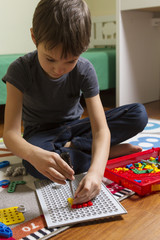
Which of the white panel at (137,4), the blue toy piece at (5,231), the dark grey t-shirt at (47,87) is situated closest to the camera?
the blue toy piece at (5,231)

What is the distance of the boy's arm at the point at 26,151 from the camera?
696 millimetres

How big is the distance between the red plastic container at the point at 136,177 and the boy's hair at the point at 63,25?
1.27 feet

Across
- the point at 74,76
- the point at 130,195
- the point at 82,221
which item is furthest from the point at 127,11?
the point at 82,221

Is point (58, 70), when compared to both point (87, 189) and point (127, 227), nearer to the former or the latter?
point (87, 189)

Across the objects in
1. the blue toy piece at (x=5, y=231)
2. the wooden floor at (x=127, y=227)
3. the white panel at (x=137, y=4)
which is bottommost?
the wooden floor at (x=127, y=227)

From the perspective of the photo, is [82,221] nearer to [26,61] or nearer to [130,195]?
[130,195]

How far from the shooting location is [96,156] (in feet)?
2.67

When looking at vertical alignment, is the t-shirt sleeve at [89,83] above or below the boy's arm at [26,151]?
above

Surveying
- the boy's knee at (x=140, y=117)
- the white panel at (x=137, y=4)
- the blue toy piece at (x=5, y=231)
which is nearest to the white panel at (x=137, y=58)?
the white panel at (x=137, y=4)

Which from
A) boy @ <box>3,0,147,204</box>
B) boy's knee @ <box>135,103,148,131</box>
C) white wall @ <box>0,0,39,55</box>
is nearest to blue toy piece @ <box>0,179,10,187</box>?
boy @ <box>3,0,147,204</box>

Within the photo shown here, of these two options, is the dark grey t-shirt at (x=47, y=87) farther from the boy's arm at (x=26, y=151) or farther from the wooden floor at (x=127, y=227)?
the wooden floor at (x=127, y=227)

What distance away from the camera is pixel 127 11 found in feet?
6.13

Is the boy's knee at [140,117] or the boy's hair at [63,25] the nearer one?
the boy's hair at [63,25]

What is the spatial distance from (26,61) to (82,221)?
0.53m
